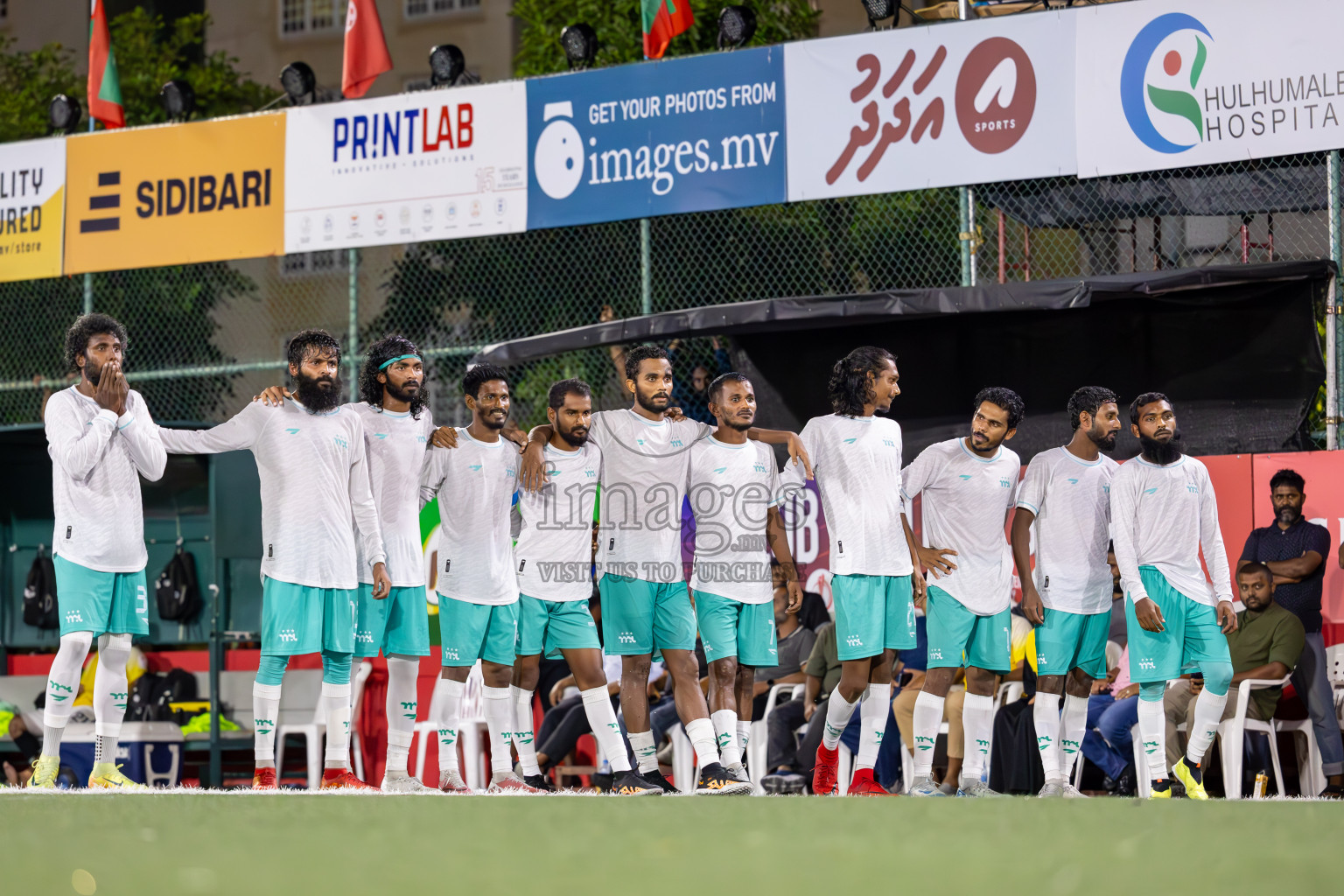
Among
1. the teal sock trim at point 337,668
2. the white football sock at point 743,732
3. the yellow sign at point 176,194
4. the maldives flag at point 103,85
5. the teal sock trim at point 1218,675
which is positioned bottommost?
the white football sock at point 743,732

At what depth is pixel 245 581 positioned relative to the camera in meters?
12.6

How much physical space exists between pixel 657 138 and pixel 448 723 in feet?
17.9

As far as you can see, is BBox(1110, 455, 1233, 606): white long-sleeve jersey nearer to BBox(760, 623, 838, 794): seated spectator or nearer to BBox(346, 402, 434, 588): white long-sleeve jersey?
BBox(760, 623, 838, 794): seated spectator

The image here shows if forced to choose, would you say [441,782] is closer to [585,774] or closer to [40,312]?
[585,774]

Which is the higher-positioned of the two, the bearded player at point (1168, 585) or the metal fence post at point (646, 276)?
the metal fence post at point (646, 276)

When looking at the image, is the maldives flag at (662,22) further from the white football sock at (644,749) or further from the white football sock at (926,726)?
the white football sock at (644,749)

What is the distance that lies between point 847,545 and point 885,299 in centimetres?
279

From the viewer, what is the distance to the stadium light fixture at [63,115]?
1407cm

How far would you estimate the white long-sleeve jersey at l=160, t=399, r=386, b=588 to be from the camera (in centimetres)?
780

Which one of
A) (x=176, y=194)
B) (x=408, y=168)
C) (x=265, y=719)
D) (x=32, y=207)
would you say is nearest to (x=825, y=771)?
(x=265, y=719)

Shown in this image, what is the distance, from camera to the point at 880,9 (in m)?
11.8

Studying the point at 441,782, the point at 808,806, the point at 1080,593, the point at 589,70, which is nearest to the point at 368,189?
the point at 589,70

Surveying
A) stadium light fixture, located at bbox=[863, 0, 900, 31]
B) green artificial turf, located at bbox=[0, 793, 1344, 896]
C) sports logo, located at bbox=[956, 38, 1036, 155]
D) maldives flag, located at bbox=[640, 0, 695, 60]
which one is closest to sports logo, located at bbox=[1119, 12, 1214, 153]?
sports logo, located at bbox=[956, 38, 1036, 155]

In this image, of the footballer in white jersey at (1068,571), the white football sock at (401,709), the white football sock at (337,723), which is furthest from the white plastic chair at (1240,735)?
the white football sock at (337,723)
